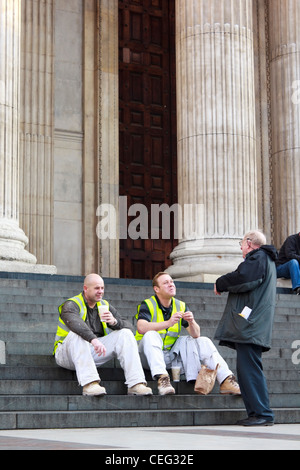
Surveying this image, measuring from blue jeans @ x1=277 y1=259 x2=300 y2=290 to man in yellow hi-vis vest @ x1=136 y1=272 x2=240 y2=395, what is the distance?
6703 millimetres

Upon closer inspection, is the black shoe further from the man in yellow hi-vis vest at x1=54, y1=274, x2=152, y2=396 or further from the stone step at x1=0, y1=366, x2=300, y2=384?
the stone step at x1=0, y1=366, x2=300, y2=384

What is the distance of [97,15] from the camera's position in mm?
22922

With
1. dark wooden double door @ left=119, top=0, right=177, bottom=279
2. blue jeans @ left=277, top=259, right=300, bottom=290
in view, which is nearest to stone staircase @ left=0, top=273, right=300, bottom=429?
blue jeans @ left=277, top=259, right=300, bottom=290

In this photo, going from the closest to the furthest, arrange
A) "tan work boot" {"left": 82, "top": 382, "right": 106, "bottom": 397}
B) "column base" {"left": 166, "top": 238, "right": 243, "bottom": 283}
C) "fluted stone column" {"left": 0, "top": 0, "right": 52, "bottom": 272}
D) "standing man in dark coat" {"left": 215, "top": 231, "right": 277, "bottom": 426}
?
"standing man in dark coat" {"left": 215, "top": 231, "right": 277, "bottom": 426} → "tan work boot" {"left": 82, "top": 382, "right": 106, "bottom": 397} → "fluted stone column" {"left": 0, "top": 0, "right": 52, "bottom": 272} → "column base" {"left": 166, "top": 238, "right": 243, "bottom": 283}

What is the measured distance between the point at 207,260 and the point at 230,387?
7274 millimetres

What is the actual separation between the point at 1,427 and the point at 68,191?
45.4ft

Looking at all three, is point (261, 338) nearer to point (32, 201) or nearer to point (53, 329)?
point (53, 329)

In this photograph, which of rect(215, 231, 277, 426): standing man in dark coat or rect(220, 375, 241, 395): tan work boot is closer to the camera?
rect(215, 231, 277, 426): standing man in dark coat

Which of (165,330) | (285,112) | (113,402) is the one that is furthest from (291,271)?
(113,402)

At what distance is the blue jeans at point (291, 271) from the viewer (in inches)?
669

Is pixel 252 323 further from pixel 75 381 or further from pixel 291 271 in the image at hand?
pixel 291 271

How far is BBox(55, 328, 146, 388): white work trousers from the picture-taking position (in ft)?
31.0

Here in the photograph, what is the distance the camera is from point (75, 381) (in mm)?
9930
